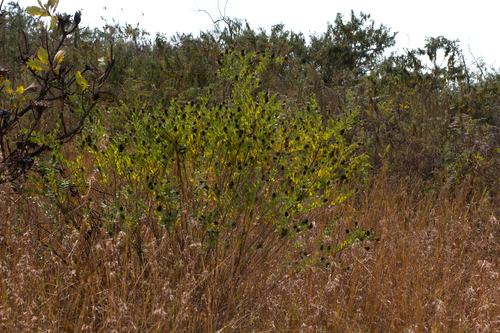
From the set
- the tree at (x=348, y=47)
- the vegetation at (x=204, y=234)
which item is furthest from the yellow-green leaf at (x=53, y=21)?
the tree at (x=348, y=47)

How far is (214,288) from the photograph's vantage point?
207 centimetres

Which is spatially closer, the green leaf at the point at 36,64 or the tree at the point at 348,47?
the green leaf at the point at 36,64

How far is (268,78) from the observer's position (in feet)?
16.7

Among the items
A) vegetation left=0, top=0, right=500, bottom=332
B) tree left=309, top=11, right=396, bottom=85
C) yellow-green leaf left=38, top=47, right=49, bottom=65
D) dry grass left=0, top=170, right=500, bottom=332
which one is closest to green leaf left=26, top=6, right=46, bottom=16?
vegetation left=0, top=0, right=500, bottom=332

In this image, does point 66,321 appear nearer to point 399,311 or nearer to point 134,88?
point 399,311

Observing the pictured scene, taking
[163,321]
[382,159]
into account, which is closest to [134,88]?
[382,159]

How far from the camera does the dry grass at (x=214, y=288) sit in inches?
75.7

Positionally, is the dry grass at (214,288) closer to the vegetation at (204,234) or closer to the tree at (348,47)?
the vegetation at (204,234)

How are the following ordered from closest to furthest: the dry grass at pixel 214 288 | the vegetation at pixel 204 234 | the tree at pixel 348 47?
1. the dry grass at pixel 214 288
2. the vegetation at pixel 204 234
3. the tree at pixel 348 47

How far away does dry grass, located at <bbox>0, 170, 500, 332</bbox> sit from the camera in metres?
1.92

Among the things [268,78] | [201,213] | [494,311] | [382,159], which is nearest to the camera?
[201,213]

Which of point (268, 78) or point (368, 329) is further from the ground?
point (268, 78)

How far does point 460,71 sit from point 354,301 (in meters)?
5.93

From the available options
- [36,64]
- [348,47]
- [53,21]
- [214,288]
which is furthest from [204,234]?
[348,47]
